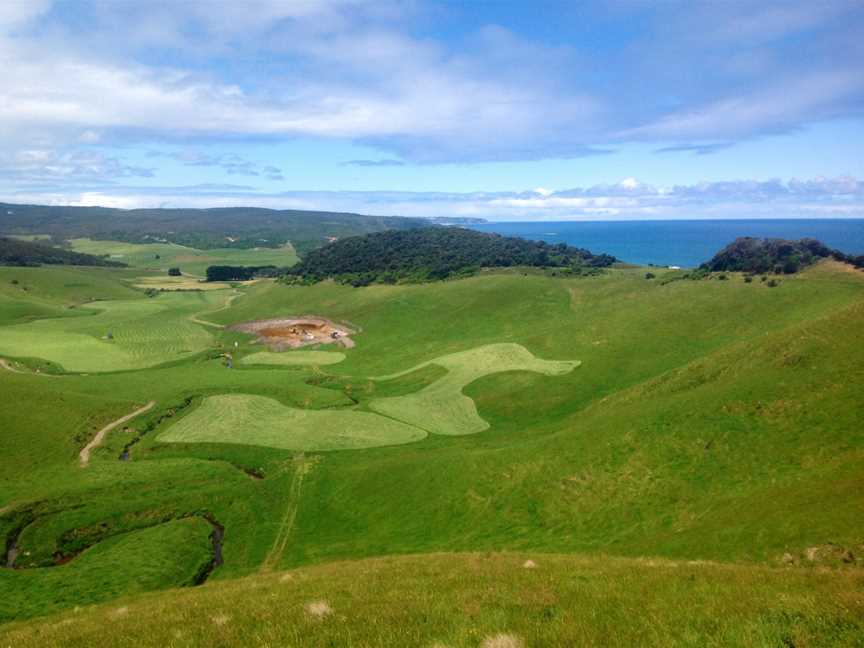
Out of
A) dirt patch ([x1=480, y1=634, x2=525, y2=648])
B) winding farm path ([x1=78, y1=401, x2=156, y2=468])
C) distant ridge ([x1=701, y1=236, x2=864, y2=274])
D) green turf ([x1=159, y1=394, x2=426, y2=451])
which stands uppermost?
distant ridge ([x1=701, y1=236, x2=864, y2=274])

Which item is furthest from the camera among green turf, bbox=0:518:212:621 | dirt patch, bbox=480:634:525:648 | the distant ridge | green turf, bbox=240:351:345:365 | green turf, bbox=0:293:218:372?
green turf, bbox=240:351:345:365

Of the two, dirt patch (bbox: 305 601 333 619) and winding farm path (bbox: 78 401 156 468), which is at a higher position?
dirt patch (bbox: 305 601 333 619)

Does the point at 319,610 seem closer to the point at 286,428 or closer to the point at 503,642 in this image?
the point at 503,642

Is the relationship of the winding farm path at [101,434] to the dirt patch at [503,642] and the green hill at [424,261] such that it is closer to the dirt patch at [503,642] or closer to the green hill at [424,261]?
the dirt patch at [503,642]

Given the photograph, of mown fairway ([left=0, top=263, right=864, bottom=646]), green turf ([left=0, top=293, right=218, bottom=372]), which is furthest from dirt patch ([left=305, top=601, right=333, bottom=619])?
green turf ([left=0, top=293, right=218, bottom=372])

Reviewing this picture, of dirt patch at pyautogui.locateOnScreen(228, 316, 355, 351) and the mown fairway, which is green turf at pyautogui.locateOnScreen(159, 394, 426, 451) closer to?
the mown fairway

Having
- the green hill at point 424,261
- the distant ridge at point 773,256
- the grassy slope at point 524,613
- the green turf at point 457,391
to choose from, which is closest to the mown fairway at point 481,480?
the grassy slope at point 524,613
